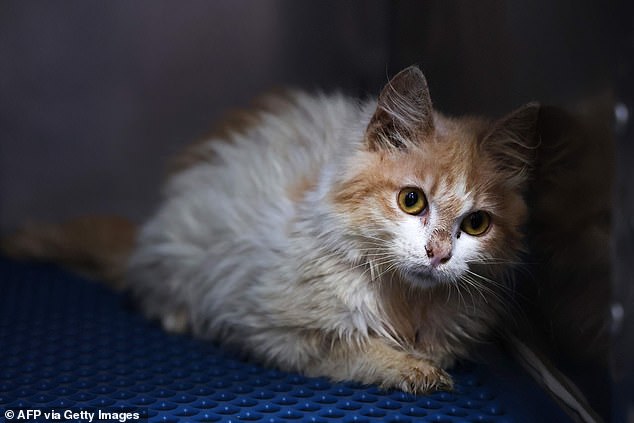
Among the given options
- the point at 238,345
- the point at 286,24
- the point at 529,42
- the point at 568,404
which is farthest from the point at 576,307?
the point at 286,24

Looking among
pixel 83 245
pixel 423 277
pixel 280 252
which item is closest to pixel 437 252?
pixel 423 277

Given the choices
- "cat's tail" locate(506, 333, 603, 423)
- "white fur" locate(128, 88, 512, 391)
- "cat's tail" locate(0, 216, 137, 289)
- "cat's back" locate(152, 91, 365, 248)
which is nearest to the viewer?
"cat's tail" locate(506, 333, 603, 423)

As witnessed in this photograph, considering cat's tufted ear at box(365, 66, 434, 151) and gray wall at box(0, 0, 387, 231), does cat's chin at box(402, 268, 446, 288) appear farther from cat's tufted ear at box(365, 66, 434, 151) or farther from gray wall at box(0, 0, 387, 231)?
gray wall at box(0, 0, 387, 231)

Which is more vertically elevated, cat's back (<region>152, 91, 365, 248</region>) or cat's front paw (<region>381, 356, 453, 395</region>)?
cat's back (<region>152, 91, 365, 248</region>)

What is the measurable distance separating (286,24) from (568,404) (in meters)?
1.59

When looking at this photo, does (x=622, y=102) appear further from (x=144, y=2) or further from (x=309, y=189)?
(x=144, y=2)

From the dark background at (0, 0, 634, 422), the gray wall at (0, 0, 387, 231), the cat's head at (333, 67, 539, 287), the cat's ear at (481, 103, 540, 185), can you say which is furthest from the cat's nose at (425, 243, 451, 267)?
the gray wall at (0, 0, 387, 231)

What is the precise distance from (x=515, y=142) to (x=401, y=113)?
0.22m

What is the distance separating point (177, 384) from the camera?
1704 mm

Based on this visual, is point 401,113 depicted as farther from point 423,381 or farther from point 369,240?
point 423,381

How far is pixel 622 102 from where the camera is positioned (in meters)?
1.15

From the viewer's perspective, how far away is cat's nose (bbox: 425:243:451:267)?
4.81 ft

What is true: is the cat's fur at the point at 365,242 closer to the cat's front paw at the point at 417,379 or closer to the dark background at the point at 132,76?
the cat's front paw at the point at 417,379

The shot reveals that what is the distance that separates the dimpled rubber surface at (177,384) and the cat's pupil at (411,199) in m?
0.38
